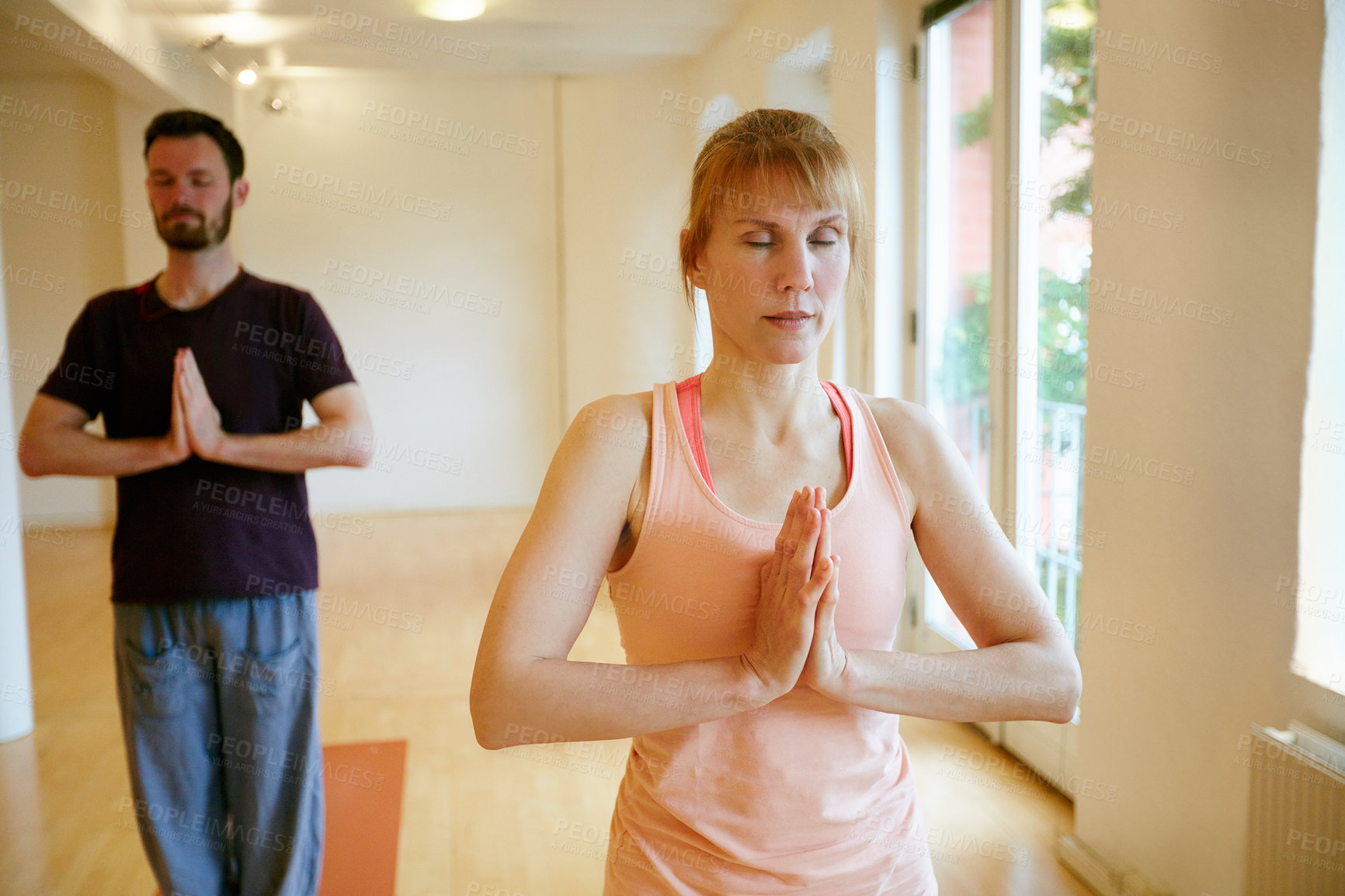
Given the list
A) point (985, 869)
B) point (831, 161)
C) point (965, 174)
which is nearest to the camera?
point (831, 161)

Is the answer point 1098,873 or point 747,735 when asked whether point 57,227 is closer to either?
point 1098,873

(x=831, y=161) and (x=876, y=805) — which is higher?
(x=831, y=161)

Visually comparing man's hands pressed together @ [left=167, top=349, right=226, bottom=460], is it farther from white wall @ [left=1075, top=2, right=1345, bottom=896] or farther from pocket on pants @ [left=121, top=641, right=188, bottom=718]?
white wall @ [left=1075, top=2, right=1345, bottom=896]

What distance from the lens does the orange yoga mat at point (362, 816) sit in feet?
8.52

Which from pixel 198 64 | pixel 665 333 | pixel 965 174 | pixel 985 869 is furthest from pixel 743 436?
pixel 198 64

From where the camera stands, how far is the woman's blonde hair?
3.03 feet

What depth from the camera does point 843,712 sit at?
3.13ft

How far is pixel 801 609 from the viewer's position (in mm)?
833

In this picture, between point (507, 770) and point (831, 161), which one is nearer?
point (831, 161)

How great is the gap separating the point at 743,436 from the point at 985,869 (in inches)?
83.0

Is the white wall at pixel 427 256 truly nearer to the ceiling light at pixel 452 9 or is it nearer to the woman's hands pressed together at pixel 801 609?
the ceiling light at pixel 452 9

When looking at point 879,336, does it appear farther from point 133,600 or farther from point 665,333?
point 665,333

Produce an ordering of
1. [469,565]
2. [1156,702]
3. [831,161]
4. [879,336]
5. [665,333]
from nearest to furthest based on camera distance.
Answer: [831,161] < [1156,702] < [879,336] < [469,565] < [665,333]

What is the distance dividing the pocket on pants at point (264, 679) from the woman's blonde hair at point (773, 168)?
51.9 inches
